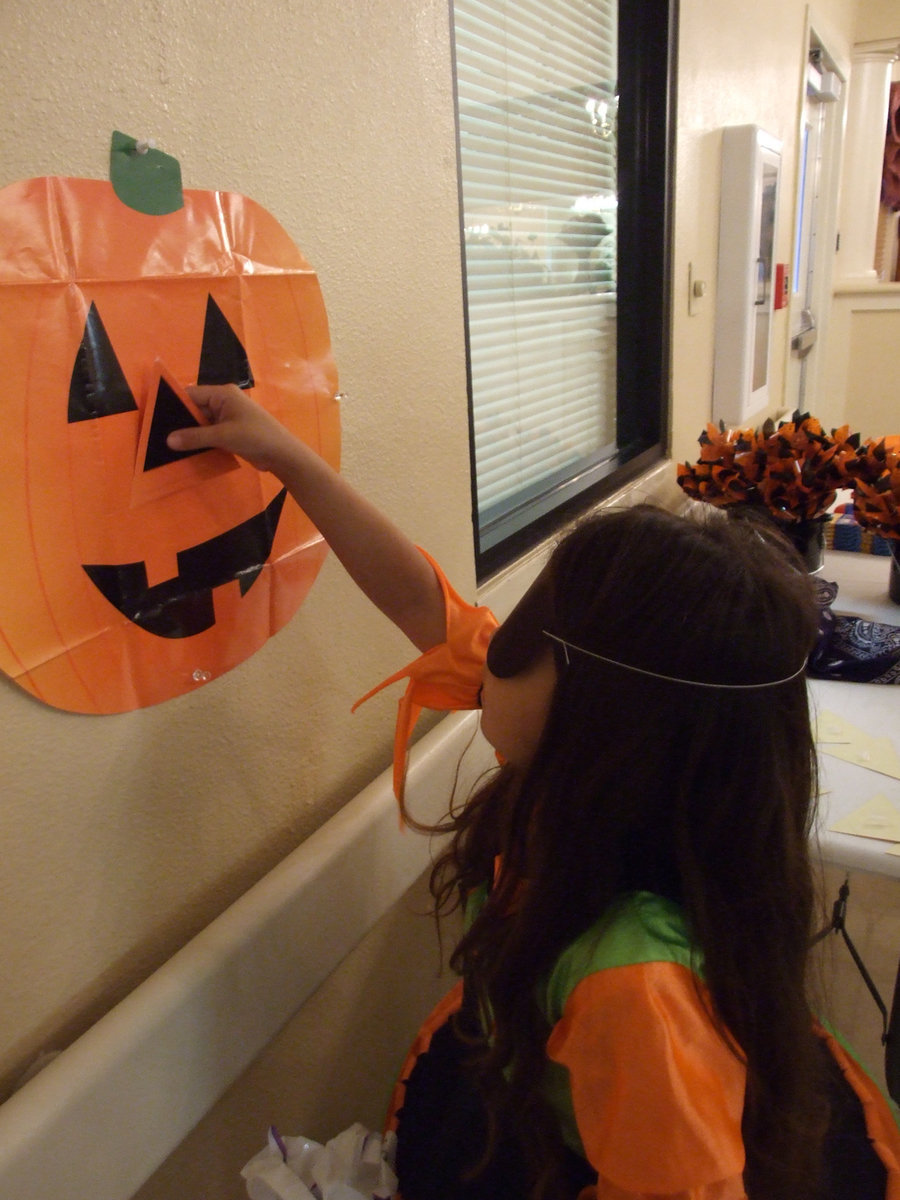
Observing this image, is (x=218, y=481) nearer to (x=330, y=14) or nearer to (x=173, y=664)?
(x=173, y=664)

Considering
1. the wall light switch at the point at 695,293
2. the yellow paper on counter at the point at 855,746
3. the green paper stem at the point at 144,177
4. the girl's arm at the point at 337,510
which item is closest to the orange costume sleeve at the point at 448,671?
the girl's arm at the point at 337,510

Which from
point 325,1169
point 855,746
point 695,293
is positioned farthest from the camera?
point 695,293

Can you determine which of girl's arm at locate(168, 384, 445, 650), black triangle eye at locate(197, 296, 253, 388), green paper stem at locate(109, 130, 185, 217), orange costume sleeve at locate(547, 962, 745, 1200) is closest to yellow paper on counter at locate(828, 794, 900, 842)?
orange costume sleeve at locate(547, 962, 745, 1200)

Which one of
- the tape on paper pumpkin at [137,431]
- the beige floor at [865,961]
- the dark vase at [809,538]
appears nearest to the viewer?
the tape on paper pumpkin at [137,431]

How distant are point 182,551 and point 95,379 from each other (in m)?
0.16

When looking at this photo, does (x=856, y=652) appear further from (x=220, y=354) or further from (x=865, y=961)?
(x=220, y=354)

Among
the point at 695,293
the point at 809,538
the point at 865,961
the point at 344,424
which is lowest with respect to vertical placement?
the point at 865,961

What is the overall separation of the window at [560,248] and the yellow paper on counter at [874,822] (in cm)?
58

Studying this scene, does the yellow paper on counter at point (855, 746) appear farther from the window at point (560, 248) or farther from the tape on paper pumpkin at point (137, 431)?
the tape on paper pumpkin at point (137, 431)

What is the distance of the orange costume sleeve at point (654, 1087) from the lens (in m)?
0.57

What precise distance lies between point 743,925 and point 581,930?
0.41 feet

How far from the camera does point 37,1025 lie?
63 centimetres

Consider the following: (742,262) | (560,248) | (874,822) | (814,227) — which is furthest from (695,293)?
(814,227)

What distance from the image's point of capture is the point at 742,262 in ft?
7.11
